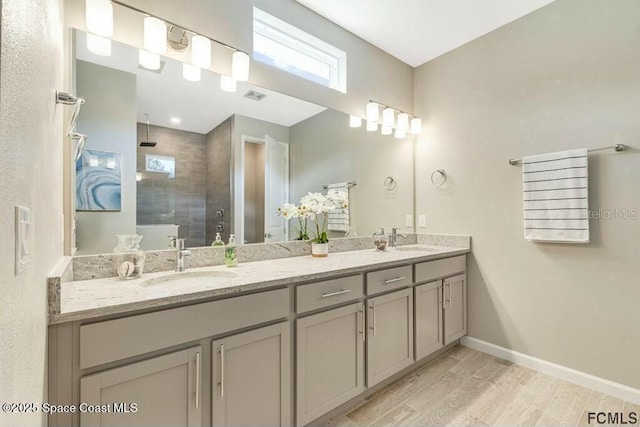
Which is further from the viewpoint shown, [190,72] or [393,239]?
[393,239]

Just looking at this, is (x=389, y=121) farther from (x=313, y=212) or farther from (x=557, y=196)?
(x=557, y=196)

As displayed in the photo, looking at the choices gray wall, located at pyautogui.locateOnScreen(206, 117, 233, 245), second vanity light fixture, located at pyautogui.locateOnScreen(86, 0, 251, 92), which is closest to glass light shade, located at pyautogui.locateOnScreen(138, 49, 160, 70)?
second vanity light fixture, located at pyautogui.locateOnScreen(86, 0, 251, 92)

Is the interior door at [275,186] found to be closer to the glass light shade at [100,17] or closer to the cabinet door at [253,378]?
the cabinet door at [253,378]

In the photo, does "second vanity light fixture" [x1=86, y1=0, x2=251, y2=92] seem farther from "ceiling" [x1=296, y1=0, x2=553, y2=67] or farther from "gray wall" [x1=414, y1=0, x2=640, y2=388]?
"gray wall" [x1=414, y1=0, x2=640, y2=388]

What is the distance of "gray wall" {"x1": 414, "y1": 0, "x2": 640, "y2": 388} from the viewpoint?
1871 mm

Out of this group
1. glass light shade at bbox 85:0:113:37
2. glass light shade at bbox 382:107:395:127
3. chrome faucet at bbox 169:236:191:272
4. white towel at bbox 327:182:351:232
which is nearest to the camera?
glass light shade at bbox 85:0:113:37

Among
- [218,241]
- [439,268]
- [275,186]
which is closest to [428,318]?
[439,268]

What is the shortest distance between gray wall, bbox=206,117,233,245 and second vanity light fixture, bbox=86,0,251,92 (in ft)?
0.96

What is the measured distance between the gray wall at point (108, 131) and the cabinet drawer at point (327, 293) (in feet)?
3.15

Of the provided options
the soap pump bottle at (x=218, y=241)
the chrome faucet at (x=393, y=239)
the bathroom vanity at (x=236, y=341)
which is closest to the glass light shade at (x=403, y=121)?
the chrome faucet at (x=393, y=239)

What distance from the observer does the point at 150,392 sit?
108 cm

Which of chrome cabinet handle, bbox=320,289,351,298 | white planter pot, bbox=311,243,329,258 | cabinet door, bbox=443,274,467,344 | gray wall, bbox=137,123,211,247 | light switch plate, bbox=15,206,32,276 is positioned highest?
gray wall, bbox=137,123,211,247

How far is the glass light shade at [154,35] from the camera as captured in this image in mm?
1544

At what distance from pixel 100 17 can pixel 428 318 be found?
2.63m
